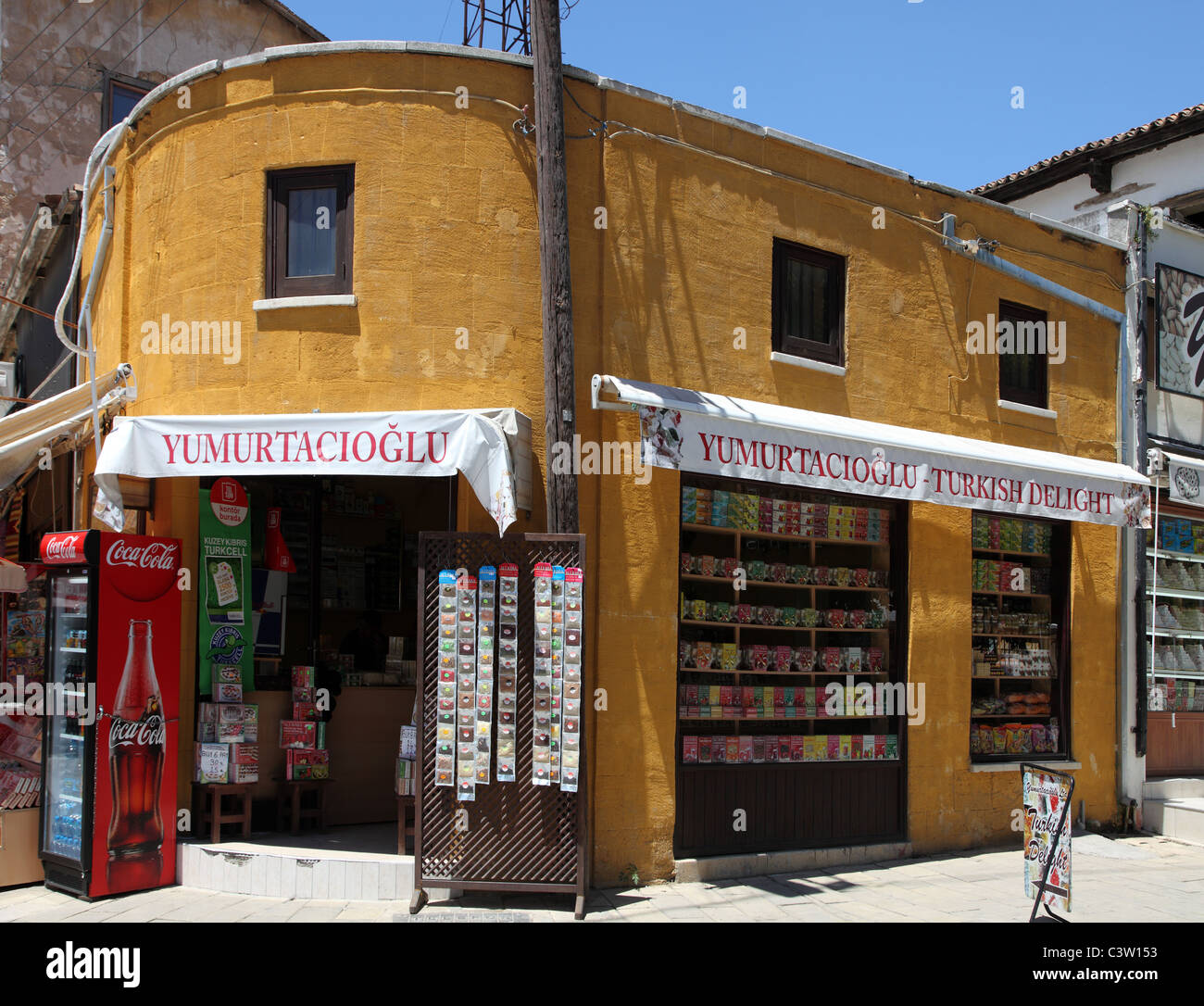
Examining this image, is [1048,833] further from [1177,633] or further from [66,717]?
[66,717]

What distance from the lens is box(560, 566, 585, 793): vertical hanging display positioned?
7.52m

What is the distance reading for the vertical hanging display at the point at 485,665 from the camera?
7598 mm

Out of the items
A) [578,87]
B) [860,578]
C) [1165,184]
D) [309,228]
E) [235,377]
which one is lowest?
[860,578]

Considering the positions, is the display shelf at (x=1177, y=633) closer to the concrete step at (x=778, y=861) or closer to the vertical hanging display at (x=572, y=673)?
the concrete step at (x=778, y=861)

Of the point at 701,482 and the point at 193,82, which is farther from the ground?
the point at 193,82

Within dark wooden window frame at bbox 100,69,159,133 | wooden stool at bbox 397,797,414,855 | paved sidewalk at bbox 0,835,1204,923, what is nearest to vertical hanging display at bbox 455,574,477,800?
wooden stool at bbox 397,797,414,855

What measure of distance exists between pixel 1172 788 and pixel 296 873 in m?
9.24

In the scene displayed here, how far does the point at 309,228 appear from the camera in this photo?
27.6ft

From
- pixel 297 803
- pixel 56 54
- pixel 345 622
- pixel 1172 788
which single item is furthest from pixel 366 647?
pixel 56 54

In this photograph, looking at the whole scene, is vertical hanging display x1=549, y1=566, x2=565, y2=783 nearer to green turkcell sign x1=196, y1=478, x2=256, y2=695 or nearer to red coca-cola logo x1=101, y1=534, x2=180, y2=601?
green turkcell sign x1=196, y1=478, x2=256, y2=695

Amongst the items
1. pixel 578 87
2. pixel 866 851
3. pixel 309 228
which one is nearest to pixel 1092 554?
pixel 866 851

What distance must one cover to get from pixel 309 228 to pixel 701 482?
3.76 m

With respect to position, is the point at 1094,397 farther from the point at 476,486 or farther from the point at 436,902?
the point at 436,902
